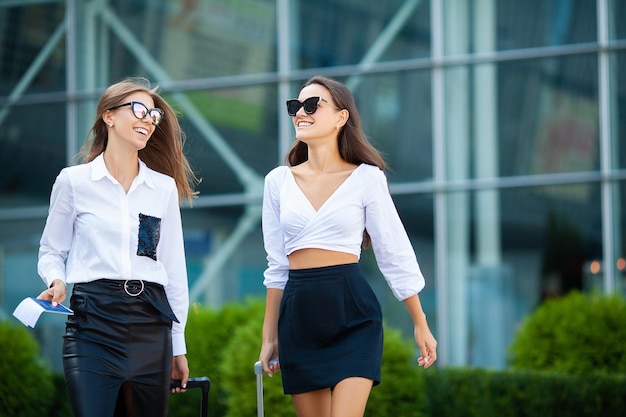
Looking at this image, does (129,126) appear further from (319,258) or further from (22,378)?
(22,378)

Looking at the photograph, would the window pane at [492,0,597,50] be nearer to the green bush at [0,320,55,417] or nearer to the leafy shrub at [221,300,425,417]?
the leafy shrub at [221,300,425,417]

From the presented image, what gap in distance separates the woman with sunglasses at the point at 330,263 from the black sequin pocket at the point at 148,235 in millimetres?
584

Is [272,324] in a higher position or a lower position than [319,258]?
lower

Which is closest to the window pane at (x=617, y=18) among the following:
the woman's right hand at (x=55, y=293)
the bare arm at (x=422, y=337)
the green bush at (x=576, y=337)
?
the green bush at (x=576, y=337)

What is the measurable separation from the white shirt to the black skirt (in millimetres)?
471

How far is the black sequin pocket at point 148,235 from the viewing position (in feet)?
14.6

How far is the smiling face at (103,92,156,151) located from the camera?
4.59 meters

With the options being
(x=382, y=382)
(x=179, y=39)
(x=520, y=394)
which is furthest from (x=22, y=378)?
(x=179, y=39)

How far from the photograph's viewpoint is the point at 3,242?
13180 millimetres

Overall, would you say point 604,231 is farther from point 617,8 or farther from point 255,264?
point 255,264

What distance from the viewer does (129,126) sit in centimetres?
459

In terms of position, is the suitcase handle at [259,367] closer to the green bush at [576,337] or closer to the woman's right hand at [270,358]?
the woman's right hand at [270,358]

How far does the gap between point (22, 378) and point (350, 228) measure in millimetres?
5572

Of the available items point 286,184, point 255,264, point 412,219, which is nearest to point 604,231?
point 412,219
